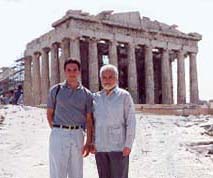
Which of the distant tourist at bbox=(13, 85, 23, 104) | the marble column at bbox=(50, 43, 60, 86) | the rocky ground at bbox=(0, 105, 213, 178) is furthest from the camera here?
the distant tourist at bbox=(13, 85, 23, 104)

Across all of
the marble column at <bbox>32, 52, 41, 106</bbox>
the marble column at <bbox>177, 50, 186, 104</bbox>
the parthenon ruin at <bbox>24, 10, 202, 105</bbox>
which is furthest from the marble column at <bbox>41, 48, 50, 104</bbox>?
the marble column at <bbox>177, 50, 186, 104</bbox>

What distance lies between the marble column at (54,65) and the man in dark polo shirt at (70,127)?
41564mm

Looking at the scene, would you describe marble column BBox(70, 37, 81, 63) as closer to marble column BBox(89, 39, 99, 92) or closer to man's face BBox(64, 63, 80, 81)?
marble column BBox(89, 39, 99, 92)

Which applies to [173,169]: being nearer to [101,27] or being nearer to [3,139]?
[3,139]

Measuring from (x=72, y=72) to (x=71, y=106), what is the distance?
48 centimetres

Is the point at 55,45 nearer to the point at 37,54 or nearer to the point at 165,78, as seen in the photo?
the point at 37,54

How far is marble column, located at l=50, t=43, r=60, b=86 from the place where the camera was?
48.1 m

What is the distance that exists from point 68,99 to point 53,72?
42.4 m

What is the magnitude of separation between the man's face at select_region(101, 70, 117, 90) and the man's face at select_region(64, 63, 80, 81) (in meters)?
0.42

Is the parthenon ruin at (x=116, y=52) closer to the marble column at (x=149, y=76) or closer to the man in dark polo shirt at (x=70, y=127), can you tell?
the marble column at (x=149, y=76)

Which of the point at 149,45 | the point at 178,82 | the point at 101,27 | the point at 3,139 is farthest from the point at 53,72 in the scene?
the point at 3,139

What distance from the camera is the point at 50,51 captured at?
1944 inches

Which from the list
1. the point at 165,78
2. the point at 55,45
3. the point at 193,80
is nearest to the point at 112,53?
the point at 55,45

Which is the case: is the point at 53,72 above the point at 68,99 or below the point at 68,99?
above
